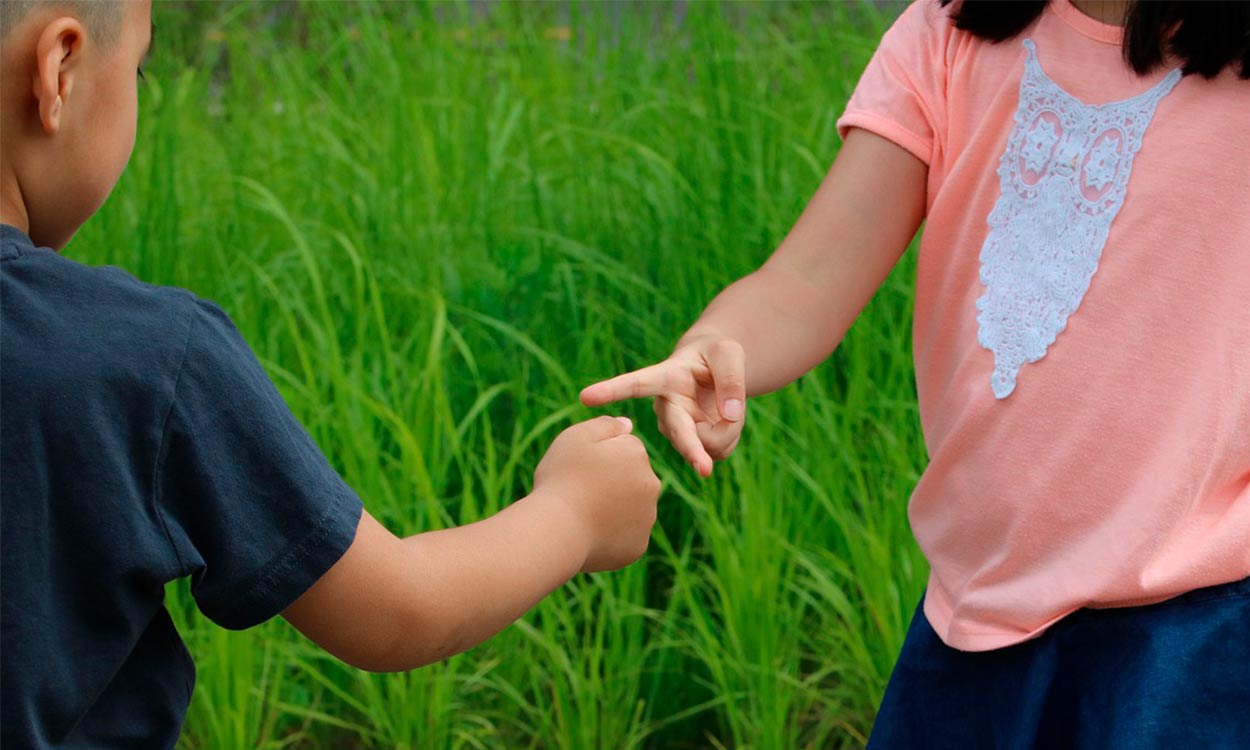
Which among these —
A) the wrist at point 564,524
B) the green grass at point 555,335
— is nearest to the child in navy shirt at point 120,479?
the wrist at point 564,524

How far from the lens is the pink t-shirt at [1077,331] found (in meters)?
1.04

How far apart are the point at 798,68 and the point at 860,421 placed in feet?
4.41

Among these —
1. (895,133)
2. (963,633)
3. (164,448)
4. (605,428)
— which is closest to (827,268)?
(895,133)

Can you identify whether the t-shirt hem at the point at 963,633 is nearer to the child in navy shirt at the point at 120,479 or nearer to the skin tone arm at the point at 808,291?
the skin tone arm at the point at 808,291

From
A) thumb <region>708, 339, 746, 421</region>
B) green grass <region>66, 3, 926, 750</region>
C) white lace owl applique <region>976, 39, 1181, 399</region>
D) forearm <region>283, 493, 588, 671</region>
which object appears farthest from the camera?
green grass <region>66, 3, 926, 750</region>

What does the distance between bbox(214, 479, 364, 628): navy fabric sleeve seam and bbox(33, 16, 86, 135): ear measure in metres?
0.31

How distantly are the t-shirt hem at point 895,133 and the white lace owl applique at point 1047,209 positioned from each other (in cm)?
10

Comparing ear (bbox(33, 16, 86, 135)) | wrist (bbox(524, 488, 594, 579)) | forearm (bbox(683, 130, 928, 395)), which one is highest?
ear (bbox(33, 16, 86, 135))

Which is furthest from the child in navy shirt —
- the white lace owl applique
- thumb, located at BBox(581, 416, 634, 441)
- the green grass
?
the green grass

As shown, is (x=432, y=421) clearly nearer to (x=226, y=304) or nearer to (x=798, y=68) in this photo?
(x=226, y=304)

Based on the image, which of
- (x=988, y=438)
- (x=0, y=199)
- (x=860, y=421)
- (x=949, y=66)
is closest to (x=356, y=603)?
(x=0, y=199)

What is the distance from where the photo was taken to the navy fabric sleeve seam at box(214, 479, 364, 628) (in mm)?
943

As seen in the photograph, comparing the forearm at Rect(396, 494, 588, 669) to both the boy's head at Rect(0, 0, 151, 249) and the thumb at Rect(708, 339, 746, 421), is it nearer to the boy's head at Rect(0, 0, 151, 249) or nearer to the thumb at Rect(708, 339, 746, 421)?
the thumb at Rect(708, 339, 746, 421)

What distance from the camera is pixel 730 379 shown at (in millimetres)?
1213
